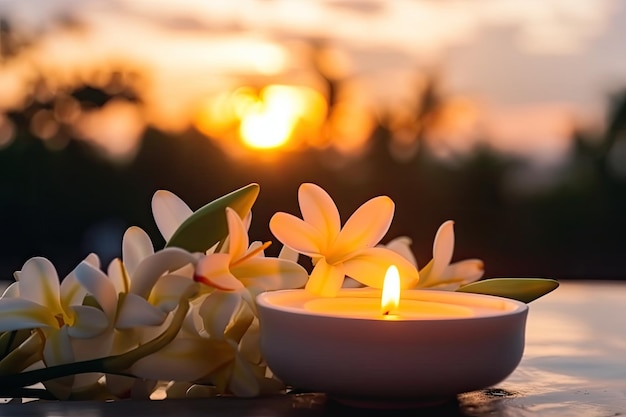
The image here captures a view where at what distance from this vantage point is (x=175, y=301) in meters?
0.38

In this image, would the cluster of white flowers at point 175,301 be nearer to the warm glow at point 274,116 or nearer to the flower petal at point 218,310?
the flower petal at point 218,310

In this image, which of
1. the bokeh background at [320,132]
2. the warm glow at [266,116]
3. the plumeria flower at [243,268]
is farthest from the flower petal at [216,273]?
the warm glow at [266,116]

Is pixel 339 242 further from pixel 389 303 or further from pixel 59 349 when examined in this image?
pixel 59 349

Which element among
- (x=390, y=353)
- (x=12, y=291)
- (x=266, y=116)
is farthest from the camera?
(x=266, y=116)

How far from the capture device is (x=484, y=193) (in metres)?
8.52

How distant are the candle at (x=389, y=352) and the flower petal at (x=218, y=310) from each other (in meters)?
0.02

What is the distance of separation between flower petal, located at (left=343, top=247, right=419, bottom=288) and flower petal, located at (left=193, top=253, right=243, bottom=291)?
0.07 metres

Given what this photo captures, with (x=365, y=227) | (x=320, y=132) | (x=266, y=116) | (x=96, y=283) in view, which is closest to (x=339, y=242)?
(x=365, y=227)

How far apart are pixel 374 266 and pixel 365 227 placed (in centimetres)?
2

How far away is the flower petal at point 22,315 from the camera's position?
394 mm

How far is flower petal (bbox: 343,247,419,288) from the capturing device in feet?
1.39

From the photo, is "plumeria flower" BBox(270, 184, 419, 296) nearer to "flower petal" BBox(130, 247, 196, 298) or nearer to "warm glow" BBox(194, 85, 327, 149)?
"flower petal" BBox(130, 247, 196, 298)

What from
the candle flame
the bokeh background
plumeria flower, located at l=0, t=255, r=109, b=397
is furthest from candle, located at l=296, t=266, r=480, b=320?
the bokeh background

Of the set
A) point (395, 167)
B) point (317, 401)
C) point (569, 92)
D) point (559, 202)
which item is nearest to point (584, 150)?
point (559, 202)
